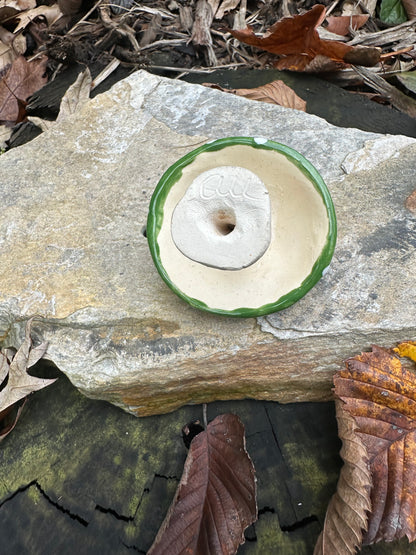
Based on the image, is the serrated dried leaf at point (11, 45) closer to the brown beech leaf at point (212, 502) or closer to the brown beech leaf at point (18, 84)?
the brown beech leaf at point (18, 84)

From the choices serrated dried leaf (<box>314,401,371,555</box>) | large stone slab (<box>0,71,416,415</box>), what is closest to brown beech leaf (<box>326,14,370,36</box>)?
large stone slab (<box>0,71,416,415</box>)

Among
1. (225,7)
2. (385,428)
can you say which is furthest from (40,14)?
(385,428)

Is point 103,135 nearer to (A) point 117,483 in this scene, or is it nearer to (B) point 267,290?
(B) point 267,290

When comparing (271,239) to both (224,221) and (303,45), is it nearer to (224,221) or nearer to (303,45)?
(224,221)

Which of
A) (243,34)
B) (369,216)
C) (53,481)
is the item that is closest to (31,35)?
(243,34)

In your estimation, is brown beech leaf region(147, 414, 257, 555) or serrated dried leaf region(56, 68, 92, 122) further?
serrated dried leaf region(56, 68, 92, 122)

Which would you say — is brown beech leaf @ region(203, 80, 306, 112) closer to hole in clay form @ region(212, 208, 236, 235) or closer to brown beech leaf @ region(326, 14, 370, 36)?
brown beech leaf @ region(326, 14, 370, 36)

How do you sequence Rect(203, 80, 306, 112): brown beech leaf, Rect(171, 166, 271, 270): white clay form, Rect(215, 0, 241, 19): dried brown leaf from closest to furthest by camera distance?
Rect(171, 166, 271, 270): white clay form
Rect(203, 80, 306, 112): brown beech leaf
Rect(215, 0, 241, 19): dried brown leaf
